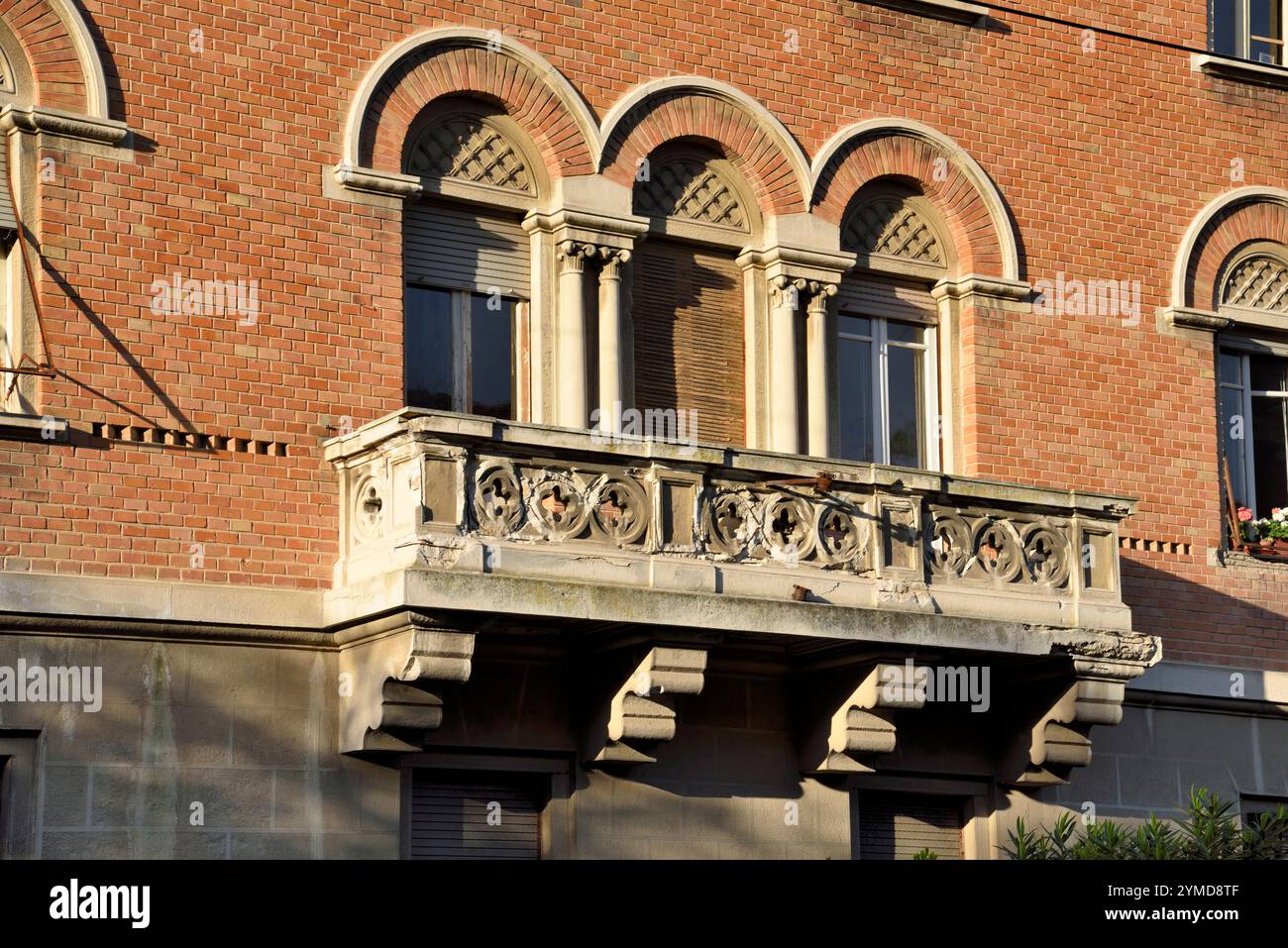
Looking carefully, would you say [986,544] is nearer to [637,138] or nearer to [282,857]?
[637,138]

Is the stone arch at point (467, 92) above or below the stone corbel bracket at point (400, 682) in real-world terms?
above

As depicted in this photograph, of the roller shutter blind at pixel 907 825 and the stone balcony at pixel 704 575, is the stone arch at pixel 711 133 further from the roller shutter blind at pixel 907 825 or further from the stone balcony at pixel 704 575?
the roller shutter blind at pixel 907 825

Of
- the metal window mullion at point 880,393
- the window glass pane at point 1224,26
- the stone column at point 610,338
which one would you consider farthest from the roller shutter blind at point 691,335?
the window glass pane at point 1224,26

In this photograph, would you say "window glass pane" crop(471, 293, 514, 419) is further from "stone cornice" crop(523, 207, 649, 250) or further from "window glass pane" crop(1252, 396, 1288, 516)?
"window glass pane" crop(1252, 396, 1288, 516)

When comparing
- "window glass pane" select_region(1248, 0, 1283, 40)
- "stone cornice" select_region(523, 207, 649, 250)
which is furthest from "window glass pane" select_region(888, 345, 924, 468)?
"window glass pane" select_region(1248, 0, 1283, 40)

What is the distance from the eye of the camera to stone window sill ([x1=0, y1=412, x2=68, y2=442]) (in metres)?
15.3

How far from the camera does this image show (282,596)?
52.4 feet

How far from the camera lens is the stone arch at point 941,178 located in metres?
19.3

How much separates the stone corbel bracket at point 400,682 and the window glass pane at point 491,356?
2551 mm

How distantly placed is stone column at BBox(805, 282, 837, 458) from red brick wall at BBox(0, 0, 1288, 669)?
132cm

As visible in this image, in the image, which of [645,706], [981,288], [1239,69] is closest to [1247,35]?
[1239,69]

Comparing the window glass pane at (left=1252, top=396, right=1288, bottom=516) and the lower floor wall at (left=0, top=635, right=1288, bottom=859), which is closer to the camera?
the lower floor wall at (left=0, top=635, right=1288, bottom=859)
